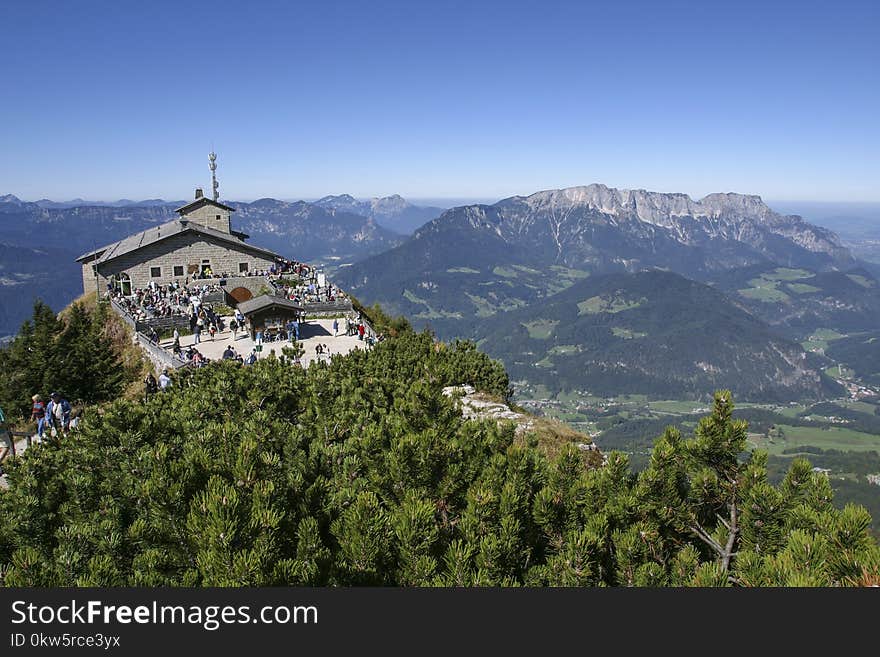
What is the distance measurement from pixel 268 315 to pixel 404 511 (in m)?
29.1

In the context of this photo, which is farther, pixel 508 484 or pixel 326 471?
pixel 326 471

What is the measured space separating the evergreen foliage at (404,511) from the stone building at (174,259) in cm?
4116

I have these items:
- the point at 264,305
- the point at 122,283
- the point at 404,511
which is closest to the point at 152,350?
the point at 264,305

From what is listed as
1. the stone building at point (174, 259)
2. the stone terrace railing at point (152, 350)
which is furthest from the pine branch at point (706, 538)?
the stone building at point (174, 259)

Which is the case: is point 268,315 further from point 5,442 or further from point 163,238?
point 163,238

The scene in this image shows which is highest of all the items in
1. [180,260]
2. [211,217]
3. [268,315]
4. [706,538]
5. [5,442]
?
[211,217]

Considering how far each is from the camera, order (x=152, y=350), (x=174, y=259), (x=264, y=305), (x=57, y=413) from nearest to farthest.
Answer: (x=57, y=413) → (x=152, y=350) → (x=264, y=305) → (x=174, y=259)

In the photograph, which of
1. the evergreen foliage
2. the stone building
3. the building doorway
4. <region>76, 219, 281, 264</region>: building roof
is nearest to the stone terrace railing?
the building doorway

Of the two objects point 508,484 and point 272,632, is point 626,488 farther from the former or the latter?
point 272,632

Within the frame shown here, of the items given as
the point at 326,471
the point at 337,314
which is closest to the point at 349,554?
the point at 326,471

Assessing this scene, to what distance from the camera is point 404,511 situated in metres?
6.46

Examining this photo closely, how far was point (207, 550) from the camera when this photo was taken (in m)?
5.33

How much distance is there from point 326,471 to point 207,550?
10.6 feet

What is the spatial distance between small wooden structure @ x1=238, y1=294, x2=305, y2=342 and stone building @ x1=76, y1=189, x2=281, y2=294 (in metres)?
18.0
